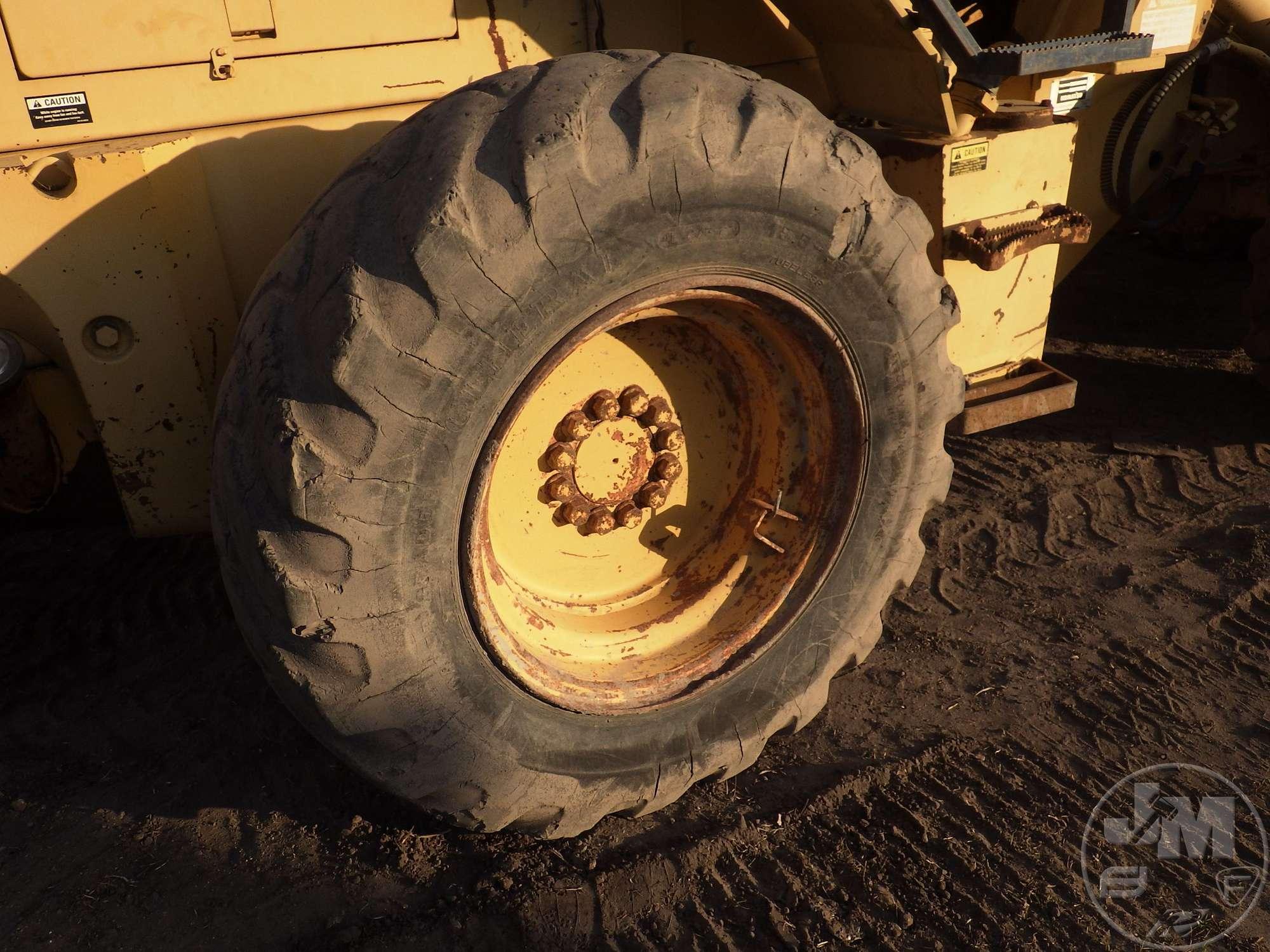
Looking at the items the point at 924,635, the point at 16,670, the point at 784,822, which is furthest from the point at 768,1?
the point at 16,670

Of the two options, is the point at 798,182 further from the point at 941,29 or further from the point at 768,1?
the point at 768,1

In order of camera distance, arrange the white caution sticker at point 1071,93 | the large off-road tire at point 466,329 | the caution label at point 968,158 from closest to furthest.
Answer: the large off-road tire at point 466,329
the caution label at point 968,158
the white caution sticker at point 1071,93

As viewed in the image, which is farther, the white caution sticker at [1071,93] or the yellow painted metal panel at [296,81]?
the white caution sticker at [1071,93]

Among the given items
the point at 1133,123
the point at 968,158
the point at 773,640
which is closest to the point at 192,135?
the point at 773,640

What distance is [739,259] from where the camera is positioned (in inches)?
83.0

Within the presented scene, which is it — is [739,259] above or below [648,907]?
above

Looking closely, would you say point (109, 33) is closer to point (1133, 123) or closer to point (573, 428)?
point (573, 428)

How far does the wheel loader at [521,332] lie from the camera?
1.86 m

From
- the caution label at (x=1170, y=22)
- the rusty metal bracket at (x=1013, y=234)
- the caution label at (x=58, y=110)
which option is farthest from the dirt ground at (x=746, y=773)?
the caution label at (x=1170, y=22)

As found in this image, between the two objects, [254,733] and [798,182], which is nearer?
[798,182]

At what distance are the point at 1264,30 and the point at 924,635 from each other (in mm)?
2506

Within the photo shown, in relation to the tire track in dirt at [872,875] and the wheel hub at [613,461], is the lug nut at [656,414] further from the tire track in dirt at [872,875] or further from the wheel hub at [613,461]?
the tire track in dirt at [872,875]

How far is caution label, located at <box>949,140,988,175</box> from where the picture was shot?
2764 mm
